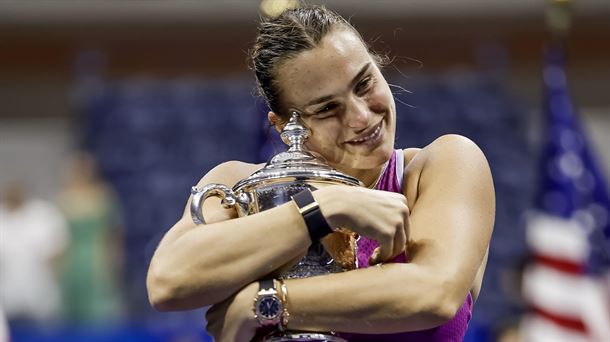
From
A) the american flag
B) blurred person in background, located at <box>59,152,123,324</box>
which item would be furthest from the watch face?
blurred person in background, located at <box>59,152,123,324</box>

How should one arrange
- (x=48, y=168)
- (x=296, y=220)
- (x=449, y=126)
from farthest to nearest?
1. (x=48, y=168)
2. (x=449, y=126)
3. (x=296, y=220)

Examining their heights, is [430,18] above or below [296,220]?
below

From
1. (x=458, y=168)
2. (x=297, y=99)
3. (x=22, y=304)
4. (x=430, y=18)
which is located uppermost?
(x=297, y=99)

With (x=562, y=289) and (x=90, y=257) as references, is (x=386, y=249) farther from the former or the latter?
(x=90, y=257)

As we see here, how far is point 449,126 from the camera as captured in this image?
753 centimetres

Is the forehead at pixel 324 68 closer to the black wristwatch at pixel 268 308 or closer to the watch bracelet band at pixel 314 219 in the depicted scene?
the watch bracelet band at pixel 314 219

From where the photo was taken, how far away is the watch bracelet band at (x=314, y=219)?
58.4 inches

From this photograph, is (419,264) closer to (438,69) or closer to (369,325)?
(369,325)

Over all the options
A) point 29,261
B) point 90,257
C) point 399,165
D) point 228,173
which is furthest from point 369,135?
point 29,261

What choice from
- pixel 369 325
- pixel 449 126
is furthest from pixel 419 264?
pixel 449 126

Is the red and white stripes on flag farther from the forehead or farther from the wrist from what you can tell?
the wrist

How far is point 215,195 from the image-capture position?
1.58 meters

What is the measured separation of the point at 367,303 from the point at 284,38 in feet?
1.38

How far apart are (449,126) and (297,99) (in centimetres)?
594
